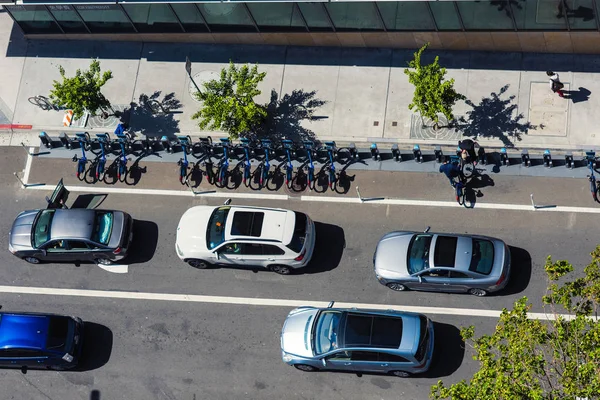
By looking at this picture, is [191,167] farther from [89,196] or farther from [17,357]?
[17,357]

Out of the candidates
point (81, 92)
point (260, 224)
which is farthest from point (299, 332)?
point (81, 92)

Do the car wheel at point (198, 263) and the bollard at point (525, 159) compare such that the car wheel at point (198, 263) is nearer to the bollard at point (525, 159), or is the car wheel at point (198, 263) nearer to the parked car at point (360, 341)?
the parked car at point (360, 341)

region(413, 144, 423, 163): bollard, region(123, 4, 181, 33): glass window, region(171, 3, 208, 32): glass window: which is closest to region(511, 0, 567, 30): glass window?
region(413, 144, 423, 163): bollard

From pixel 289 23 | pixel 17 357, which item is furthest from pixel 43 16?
pixel 17 357

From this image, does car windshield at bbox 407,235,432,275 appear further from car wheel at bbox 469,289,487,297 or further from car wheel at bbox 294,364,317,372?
car wheel at bbox 294,364,317,372

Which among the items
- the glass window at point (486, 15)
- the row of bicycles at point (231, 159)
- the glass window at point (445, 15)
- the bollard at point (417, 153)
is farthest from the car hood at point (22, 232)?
the glass window at point (486, 15)

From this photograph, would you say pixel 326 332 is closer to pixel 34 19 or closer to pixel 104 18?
pixel 104 18
